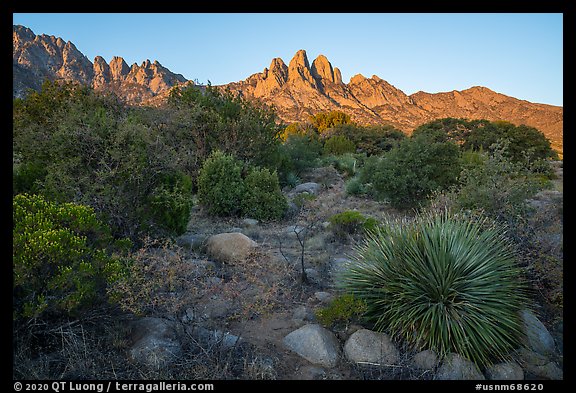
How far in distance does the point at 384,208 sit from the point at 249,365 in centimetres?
1159

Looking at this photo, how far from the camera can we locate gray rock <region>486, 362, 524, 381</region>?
4.32 m

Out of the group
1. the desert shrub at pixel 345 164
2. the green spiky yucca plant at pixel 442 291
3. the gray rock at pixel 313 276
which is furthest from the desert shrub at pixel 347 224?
the desert shrub at pixel 345 164

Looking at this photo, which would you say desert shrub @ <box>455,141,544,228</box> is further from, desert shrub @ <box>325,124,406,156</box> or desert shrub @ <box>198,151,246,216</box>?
desert shrub @ <box>325,124,406,156</box>

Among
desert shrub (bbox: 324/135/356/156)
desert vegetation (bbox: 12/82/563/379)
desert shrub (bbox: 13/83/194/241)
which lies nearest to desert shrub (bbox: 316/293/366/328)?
desert vegetation (bbox: 12/82/563/379)

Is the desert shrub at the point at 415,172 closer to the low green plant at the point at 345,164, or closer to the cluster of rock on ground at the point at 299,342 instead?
the cluster of rock on ground at the point at 299,342

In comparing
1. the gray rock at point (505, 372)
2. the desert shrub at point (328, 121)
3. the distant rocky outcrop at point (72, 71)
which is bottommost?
the gray rock at point (505, 372)

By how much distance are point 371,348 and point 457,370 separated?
98cm

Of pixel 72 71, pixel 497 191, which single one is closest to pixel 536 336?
pixel 497 191

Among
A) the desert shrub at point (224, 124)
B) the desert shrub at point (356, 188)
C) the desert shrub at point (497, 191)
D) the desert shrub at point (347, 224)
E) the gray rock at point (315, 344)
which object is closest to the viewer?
the gray rock at point (315, 344)

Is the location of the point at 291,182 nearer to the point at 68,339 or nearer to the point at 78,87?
Result: the point at 78,87

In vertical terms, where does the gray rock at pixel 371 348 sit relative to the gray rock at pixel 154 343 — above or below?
below

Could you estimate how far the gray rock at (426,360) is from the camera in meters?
4.34

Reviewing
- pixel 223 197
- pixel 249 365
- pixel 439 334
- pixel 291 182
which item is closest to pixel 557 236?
pixel 439 334

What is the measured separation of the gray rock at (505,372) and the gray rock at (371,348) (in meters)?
1.07
